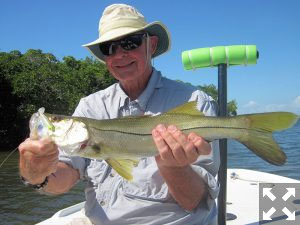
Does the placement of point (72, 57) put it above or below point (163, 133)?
above

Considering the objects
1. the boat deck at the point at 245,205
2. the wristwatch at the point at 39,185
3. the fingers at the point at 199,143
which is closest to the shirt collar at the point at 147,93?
the fingers at the point at 199,143

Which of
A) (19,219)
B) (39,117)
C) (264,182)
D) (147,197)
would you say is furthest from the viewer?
(19,219)

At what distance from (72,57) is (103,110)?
3881cm

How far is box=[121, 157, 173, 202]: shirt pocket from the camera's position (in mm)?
3018

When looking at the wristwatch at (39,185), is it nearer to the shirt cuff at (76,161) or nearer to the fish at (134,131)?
the shirt cuff at (76,161)

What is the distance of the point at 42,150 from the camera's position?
102 inches

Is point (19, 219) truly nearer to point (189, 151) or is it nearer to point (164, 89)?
point (164, 89)

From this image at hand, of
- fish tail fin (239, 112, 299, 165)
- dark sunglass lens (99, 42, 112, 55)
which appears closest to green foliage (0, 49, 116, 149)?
dark sunglass lens (99, 42, 112, 55)

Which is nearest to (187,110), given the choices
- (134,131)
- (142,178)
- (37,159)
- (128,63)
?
(134,131)

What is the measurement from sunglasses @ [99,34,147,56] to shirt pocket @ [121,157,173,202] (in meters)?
1.01

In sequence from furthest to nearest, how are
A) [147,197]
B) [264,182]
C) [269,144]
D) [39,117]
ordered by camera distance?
[264,182] → [147,197] → [39,117] → [269,144]

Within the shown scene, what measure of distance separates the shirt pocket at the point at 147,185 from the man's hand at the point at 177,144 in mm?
475

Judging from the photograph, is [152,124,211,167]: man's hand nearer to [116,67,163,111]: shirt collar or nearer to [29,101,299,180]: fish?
[29,101,299,180]: fish

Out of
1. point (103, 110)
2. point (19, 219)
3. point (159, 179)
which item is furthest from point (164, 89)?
point (19, 219)
